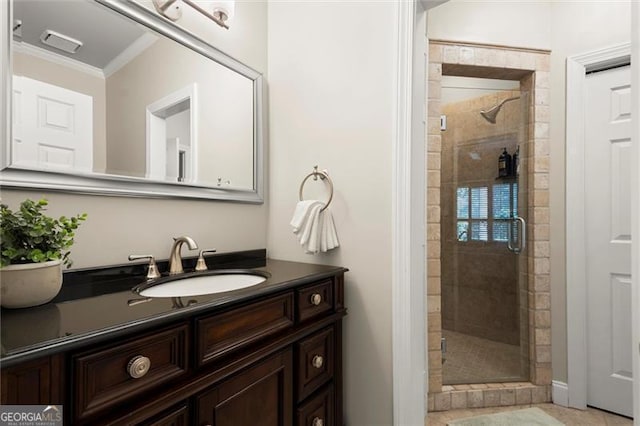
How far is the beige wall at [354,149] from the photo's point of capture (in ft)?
4.51

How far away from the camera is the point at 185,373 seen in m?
0.75

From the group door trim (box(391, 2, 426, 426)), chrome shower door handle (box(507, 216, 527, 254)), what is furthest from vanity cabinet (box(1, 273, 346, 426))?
chrome shower door handle (box(507, 216, 527, 254))

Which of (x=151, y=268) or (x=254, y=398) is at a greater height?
(x=151, y=268)

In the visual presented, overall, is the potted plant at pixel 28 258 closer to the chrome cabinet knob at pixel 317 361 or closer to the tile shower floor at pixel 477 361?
the chrome cabinet knob at pixel 317 361

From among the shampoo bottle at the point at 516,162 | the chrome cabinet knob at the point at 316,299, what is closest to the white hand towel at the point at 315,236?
the chrome cabinet knob at the point at 316,299

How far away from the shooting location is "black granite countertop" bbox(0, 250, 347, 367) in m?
0.55

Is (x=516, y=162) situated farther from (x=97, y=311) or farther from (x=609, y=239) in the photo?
(x=97, y=311)

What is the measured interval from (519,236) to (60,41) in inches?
99.3

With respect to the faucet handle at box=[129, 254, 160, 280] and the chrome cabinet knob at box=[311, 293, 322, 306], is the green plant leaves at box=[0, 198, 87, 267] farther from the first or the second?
the chrome cabinet knob at box=[311, 293, 322, 306]

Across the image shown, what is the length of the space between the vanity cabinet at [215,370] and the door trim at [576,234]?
154cm

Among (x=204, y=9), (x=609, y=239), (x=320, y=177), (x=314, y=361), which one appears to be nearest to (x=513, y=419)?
(x=609, y=239)

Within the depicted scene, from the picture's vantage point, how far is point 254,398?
37.1 inches

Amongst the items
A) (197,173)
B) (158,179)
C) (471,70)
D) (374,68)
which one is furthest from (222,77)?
(471,70)

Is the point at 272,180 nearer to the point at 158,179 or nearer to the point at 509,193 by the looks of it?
the point at 158,179
